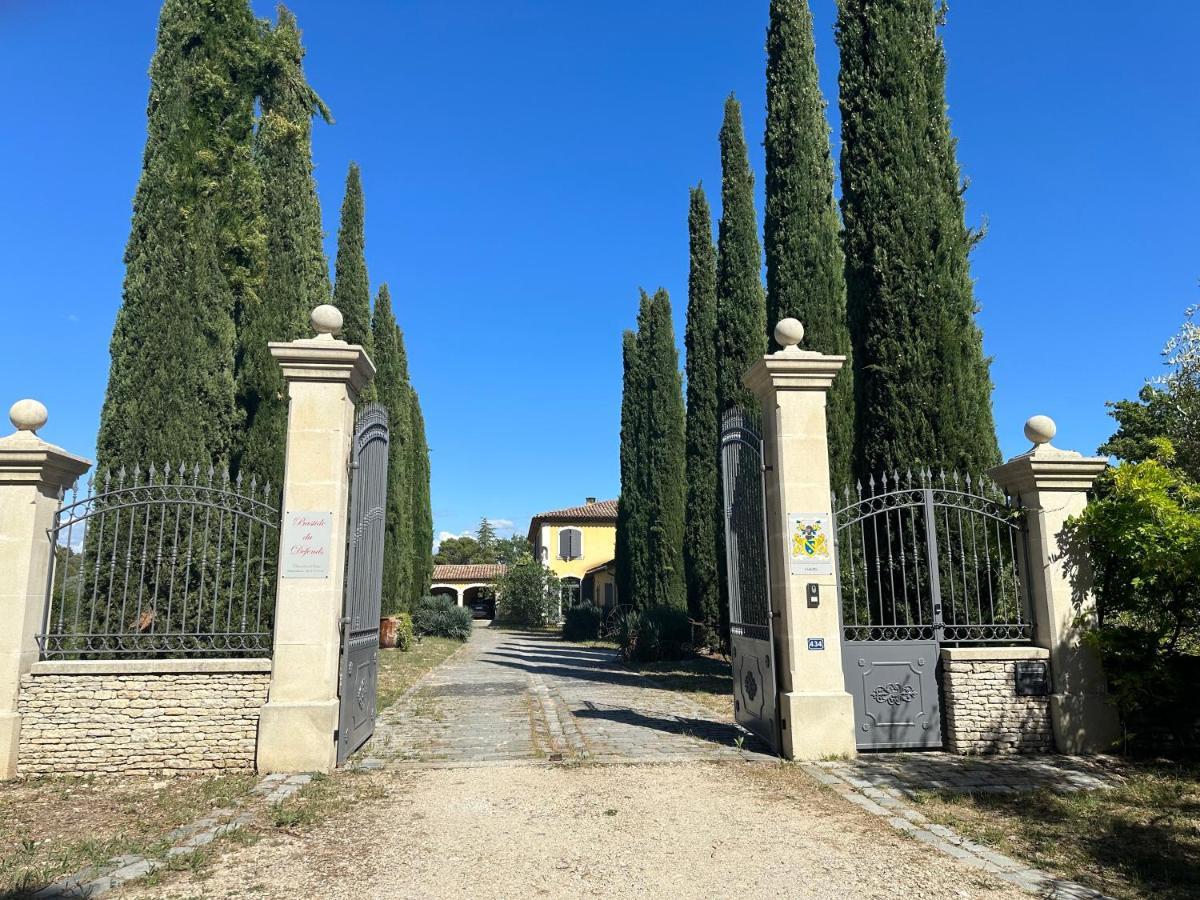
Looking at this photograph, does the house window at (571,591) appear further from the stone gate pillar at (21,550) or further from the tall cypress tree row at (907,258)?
the stone gate pillar at (21,550)

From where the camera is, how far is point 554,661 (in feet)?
59.0

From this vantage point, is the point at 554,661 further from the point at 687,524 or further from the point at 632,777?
the point at 632,777

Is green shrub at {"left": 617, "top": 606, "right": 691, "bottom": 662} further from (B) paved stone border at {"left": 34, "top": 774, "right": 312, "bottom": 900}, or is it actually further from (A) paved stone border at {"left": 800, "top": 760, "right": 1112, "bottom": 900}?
(B) paved stone border at {"left": 34, "top": 774, "right": 312, "bottom": 900}

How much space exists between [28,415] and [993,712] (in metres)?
9.09

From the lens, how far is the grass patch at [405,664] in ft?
38.7

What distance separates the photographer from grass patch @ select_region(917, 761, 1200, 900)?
4.05 meters

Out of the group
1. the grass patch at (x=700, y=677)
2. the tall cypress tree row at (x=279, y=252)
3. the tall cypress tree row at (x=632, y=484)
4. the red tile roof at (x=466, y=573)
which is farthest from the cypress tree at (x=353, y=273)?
the red tile roof at (x=466, y=573)

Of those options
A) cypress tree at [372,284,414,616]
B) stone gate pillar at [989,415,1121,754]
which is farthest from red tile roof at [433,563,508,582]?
stone gate pillar at [989,415,1121,754]

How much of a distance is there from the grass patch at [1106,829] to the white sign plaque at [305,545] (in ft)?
16.7

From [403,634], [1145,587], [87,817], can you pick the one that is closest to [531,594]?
[403,634]

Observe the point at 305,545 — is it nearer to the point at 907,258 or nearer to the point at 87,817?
the point at 87,817

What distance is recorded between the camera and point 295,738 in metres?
6.34

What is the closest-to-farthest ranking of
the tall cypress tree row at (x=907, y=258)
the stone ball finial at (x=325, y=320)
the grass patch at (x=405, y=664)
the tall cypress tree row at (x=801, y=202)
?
the stone ball finial at (x=325, y=320)
the tall cypress tree row at (x=907, y=258)
the grass patch at (x=405, y=664)
the tall cypress tree row at (x=801, y=202)

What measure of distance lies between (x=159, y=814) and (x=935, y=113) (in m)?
10.9
